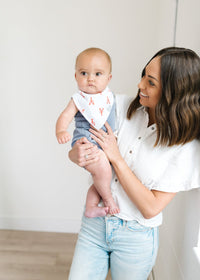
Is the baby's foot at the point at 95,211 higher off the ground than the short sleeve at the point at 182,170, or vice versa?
the short sleeve at the point at 182,170

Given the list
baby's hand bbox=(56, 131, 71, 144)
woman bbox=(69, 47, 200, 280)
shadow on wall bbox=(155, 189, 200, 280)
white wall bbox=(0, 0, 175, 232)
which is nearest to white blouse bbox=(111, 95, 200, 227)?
woman bbox=(69, 47, 200, 280)

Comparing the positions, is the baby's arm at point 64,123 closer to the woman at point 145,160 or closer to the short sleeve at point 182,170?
the woman at point 145,160

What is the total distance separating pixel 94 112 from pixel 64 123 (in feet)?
0.44

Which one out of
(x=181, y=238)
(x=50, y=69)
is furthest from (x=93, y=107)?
(x=50, y=69)

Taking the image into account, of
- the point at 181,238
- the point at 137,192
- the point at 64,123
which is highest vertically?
the point at 64,123

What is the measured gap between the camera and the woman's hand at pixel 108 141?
118 centimetres

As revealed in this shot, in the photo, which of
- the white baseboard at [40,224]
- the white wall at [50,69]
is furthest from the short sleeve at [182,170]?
the white baseboard at [40,224]

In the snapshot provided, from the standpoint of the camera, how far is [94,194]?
1319mm

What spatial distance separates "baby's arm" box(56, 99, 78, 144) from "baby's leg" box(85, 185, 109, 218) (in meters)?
0.29

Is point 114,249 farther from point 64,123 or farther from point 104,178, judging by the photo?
point 64,123

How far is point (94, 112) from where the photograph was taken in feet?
4.12

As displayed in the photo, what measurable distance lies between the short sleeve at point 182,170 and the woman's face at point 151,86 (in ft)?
0.69

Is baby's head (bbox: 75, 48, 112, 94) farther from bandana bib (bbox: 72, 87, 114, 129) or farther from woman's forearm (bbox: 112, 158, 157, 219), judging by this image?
woman's forearm (bbox: 112, 158, 157, 219)

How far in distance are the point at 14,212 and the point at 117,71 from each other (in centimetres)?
153
